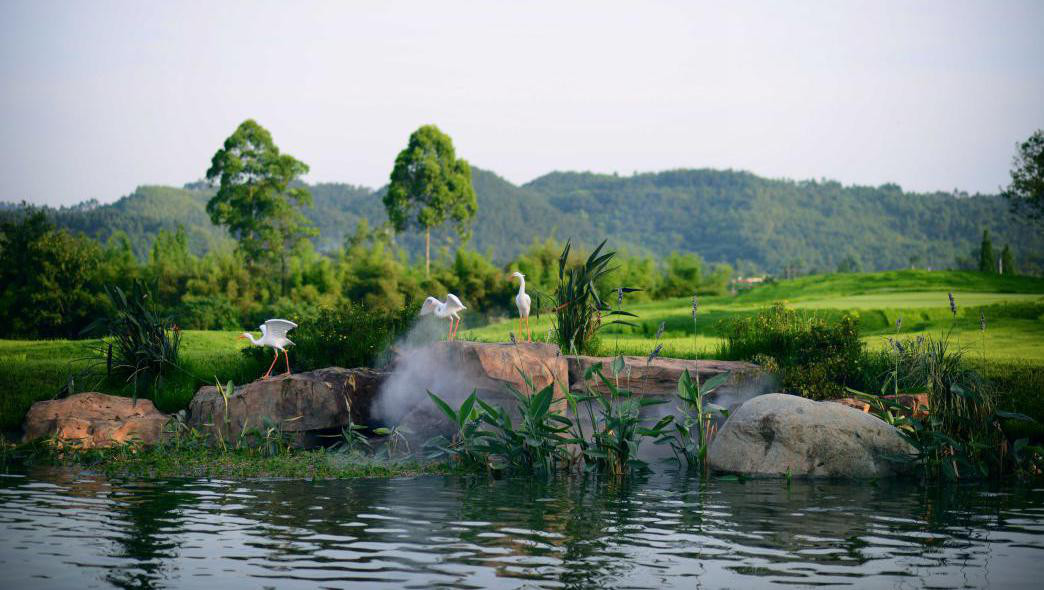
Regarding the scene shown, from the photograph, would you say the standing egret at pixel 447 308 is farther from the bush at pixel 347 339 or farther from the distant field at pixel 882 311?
the distant field at pixel 882 311

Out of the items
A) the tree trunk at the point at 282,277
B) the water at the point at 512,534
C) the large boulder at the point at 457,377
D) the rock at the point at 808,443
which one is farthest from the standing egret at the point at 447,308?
the tree trunk at the point at 282,277

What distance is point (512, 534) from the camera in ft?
21.6

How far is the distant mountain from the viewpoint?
109 metres

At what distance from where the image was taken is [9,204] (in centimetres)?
3334

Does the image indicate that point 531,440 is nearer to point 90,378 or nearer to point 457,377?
point 457,377

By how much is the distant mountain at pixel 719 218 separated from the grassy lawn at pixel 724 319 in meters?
72.1

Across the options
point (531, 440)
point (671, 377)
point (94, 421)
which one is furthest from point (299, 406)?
point (671, 377)

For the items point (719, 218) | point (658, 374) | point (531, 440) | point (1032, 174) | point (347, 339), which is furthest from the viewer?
point (719, 218)

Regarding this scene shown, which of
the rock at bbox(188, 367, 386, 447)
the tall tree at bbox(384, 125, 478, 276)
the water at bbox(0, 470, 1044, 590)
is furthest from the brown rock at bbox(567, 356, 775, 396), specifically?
the tall tree at bbox(384, 125, 478, 276)

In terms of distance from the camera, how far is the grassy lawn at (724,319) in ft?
42.7

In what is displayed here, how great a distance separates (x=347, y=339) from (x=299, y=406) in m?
1.86

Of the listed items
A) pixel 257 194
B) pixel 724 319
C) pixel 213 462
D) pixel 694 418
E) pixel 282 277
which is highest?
pixel 257 194

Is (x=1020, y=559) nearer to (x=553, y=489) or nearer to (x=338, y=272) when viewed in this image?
(x=553, y=489)

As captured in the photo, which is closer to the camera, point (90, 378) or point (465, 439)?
point (465, 439)
